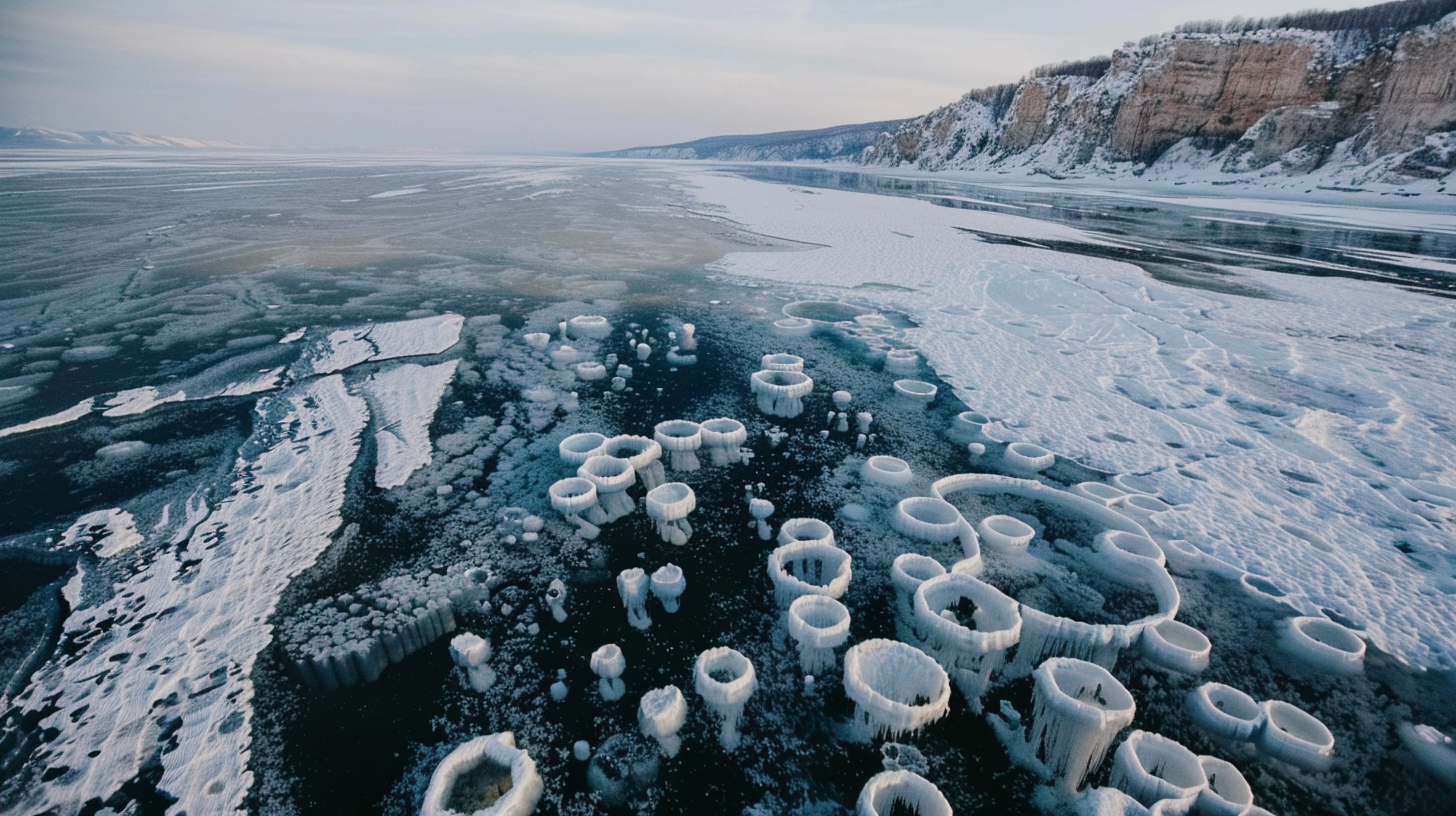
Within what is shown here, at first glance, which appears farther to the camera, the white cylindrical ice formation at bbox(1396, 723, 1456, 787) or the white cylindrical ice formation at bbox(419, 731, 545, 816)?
the white cylindrical ice formation at bbox(1396, 723, 1456, 787)

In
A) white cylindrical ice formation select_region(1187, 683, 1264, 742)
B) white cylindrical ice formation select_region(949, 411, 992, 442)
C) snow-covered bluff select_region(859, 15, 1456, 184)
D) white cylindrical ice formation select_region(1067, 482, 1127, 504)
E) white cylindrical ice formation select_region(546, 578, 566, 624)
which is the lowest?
white cylindrical ice formation select_region(546, 578, 566, 624)

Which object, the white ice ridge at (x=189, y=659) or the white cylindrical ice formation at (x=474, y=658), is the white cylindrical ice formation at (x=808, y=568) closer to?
the white cylindrical ice formation at (x=474, y=658)

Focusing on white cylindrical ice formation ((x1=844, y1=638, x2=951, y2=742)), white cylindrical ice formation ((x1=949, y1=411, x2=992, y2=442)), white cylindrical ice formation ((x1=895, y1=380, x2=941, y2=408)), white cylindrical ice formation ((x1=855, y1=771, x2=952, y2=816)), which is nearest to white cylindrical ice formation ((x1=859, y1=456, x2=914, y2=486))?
white cylindrical ice formation ((x1=949, y1=411, x2=992, y2=442))

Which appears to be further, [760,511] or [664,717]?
[760,511]

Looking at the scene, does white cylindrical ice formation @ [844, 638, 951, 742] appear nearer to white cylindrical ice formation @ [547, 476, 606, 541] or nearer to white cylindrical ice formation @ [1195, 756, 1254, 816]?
white cylindrical ice formation @ [1195, 756, 1254, 816]

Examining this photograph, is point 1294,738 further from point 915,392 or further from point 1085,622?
point 915,392

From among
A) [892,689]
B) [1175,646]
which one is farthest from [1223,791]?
[892,689]

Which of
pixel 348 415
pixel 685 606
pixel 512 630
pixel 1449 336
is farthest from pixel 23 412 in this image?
pixel 1449 336
